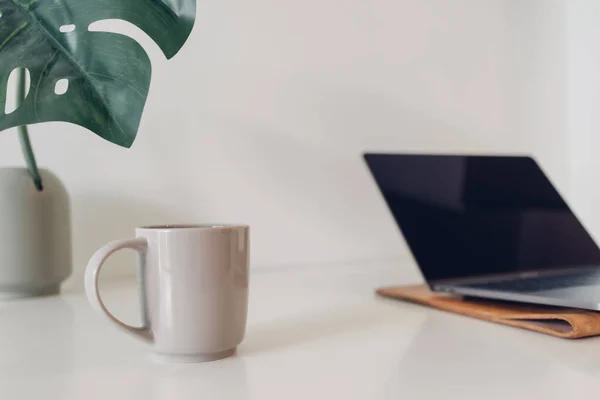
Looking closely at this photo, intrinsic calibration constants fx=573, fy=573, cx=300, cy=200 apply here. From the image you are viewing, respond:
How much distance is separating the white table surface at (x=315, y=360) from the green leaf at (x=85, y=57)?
22cm

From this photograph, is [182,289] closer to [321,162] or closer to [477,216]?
[477,216]

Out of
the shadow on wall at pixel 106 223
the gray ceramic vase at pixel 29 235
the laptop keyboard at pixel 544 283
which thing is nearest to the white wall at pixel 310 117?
the shadow on wall at pixel 106 223

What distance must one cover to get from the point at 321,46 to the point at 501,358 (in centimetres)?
74

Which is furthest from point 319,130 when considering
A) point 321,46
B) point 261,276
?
point 261,276

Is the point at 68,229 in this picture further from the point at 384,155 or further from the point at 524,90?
the point at 524,90

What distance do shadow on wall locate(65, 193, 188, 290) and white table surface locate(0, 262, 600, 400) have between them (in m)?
0.18

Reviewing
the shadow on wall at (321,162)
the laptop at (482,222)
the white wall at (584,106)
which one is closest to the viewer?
the laptop at (482,222)

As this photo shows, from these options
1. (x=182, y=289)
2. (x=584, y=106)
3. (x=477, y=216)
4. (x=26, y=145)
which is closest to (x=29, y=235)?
(x=26, y=145)

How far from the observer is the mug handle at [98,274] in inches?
18.1

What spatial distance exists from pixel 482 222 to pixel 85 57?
1.93 ft

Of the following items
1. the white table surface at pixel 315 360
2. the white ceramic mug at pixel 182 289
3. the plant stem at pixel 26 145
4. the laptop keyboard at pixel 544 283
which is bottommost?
the white table surface at pixel 315 360

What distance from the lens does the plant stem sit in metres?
0.72

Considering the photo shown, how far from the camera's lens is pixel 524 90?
1310mm

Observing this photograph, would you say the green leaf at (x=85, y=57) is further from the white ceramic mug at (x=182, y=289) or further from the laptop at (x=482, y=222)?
the laptop at (x=482, y=222)
